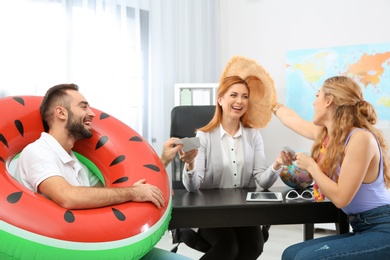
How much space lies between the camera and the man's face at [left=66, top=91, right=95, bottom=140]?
1757 millimetres

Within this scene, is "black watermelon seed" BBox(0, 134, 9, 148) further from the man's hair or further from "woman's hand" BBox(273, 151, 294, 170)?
"woman's hand" BBox(273, 151, 294, 170)

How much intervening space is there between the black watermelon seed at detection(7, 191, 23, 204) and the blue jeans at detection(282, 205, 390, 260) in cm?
95

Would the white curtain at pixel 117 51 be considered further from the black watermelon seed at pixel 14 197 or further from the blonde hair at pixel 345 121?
the blonde hair at pixel 345 121

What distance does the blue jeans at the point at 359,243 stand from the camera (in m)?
1.52

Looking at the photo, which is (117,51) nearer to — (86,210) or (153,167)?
(153,167)

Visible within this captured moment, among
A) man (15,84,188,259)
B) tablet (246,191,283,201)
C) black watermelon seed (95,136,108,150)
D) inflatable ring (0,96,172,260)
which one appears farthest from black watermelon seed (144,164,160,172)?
tablet (246,191,283,201)

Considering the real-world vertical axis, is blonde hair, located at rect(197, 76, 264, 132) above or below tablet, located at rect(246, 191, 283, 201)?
above

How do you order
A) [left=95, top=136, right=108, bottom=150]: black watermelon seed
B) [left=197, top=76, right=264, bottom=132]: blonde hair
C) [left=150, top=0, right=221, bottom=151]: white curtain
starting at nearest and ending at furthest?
[left=95, top=136, right=108, bottom=150]: black watermelon seed
[left=197, top=76, right=264, bottom=132]: blonde hair
[left=150, top=0, right=221, bottom=151]: white curtain

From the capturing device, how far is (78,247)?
133cm

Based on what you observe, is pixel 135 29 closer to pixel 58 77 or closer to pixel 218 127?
pixel 58 77

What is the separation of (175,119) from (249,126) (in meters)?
0.47

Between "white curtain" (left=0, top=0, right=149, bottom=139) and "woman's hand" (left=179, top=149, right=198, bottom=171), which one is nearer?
"woman's hand" (left=179, top=149, right=198, bottom=171)

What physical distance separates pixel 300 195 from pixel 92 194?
2.94 ft

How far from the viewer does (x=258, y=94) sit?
8.23 ft
